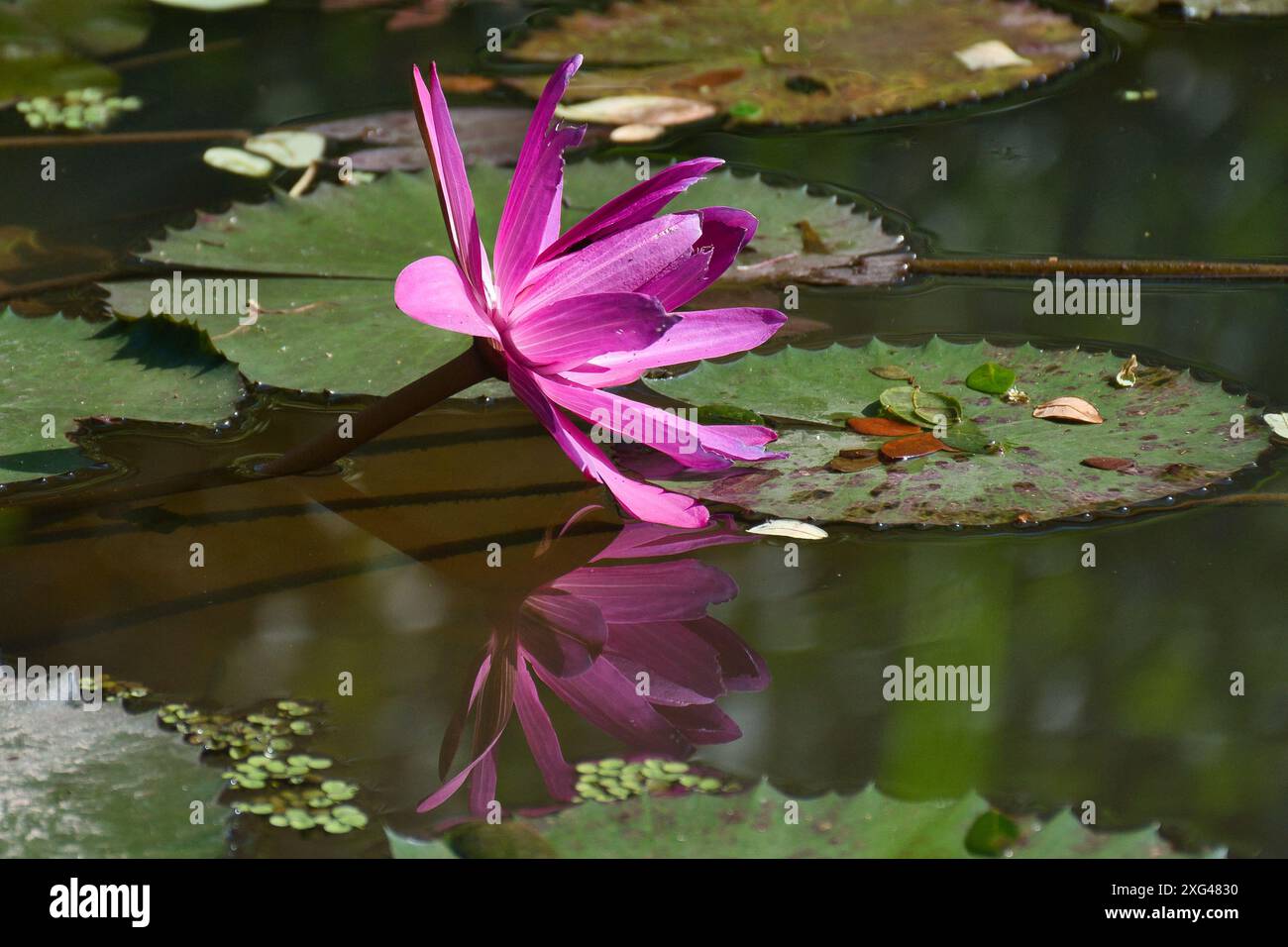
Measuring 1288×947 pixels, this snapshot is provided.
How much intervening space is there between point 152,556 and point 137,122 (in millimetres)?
2135

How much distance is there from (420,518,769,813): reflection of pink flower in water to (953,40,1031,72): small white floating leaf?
2.51m

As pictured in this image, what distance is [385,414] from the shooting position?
6.12 feet

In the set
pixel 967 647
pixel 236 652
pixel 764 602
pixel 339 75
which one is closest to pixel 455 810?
pixel 236 652

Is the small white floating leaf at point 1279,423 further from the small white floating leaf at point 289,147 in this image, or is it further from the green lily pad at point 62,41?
the green lily pad at point 62,41

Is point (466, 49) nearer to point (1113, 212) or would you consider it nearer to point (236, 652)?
point (1113, 212)

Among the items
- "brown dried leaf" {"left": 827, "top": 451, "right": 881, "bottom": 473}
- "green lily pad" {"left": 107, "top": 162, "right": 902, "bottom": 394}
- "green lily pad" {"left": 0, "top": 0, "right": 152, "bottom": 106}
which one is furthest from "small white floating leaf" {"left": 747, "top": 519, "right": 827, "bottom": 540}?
"green lily pad" {"left": 0, "top": 0, "right": 152, "bottom": 106}

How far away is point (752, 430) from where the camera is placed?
1870mm

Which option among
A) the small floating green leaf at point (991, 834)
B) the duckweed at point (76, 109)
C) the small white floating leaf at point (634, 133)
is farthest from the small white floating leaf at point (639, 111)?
the small floating green leaf at point (991, 834)

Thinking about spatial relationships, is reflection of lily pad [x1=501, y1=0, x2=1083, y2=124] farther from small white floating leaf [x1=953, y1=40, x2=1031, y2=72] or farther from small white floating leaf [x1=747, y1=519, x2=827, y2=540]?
small white floating leaf [x1=747, y1=519, x2=827, y2=540]

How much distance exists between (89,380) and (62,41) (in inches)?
94.9

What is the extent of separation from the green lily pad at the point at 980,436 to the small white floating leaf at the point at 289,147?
4.89 feet

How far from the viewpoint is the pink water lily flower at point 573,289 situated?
62.7 inches

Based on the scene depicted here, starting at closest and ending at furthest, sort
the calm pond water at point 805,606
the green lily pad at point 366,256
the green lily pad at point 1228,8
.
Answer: the calm pond water at point 805,606 → the green lily pad at point 366,256 → the green lily pad at point 1228,8
